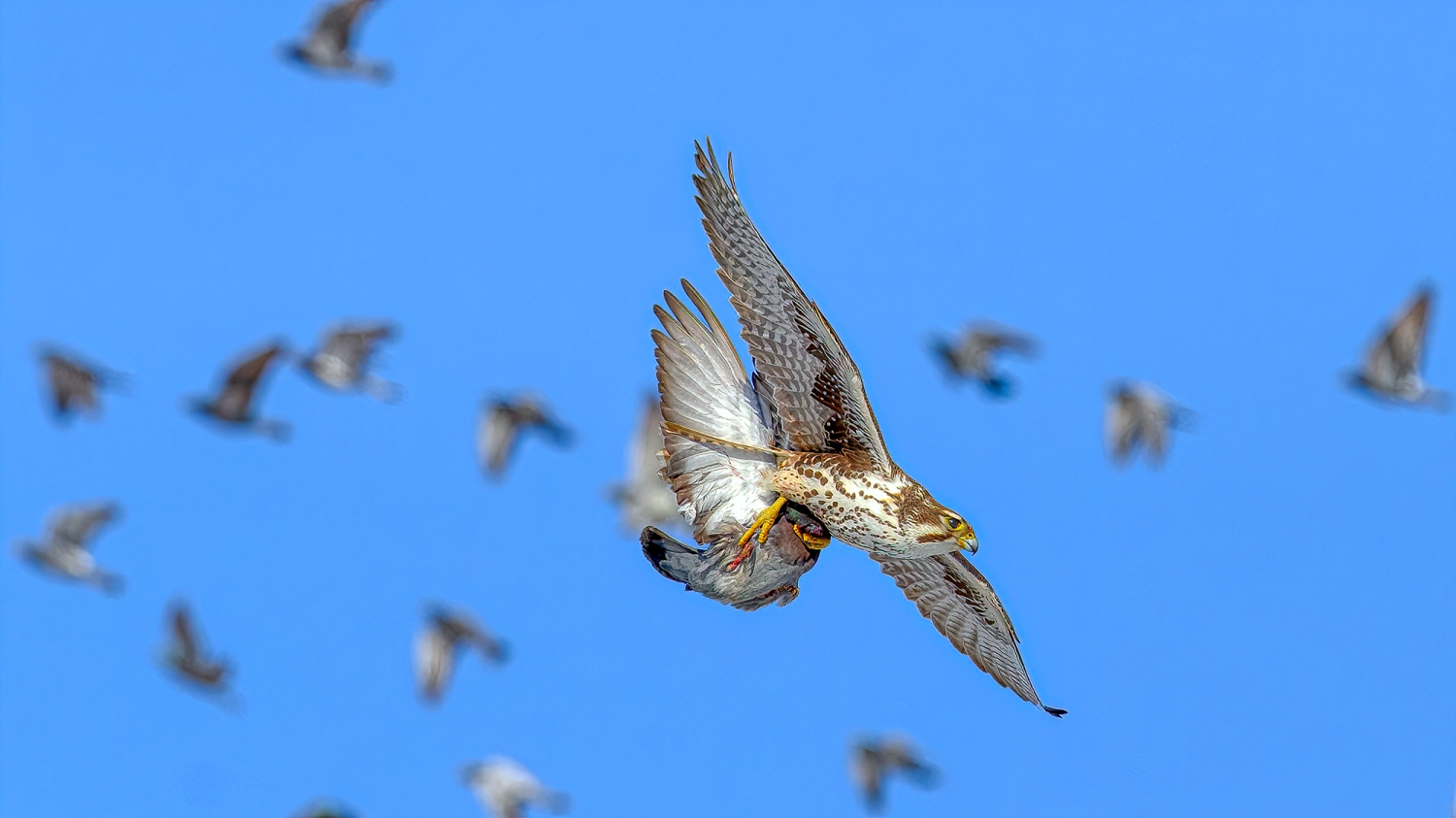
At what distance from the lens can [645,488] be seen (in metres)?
23.1

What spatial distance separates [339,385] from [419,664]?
3915 millimetres

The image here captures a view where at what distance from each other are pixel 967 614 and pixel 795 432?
7.52 ft

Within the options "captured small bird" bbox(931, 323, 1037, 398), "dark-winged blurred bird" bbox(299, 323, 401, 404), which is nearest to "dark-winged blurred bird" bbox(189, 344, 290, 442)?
"dark-winged blurred bird" bbox(299, 323, 401, 404)

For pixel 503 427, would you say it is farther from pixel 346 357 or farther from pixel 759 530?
pixel 759 530

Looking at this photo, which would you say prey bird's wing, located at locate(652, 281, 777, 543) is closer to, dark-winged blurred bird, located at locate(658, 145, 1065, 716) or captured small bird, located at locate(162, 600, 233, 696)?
dark-winged blurred bird, located at locate(658, 145, 1065, 716)

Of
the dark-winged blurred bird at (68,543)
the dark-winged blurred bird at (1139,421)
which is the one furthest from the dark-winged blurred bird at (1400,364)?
the dark-winged blurred bird at (68,543)

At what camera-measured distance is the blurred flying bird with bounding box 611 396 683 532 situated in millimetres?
21109

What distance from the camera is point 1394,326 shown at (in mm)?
18469

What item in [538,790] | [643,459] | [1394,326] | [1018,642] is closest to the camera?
[1018,642]

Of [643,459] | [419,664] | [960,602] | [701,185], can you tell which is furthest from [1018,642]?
[419,664]

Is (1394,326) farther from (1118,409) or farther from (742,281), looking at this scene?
(742,281)

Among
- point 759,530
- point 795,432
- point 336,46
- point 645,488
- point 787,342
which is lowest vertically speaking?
point 759,530

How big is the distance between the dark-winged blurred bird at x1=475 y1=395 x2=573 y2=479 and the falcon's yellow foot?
40.1 ft

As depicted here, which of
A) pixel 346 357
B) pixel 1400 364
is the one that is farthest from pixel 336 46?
pixel 1400 364
